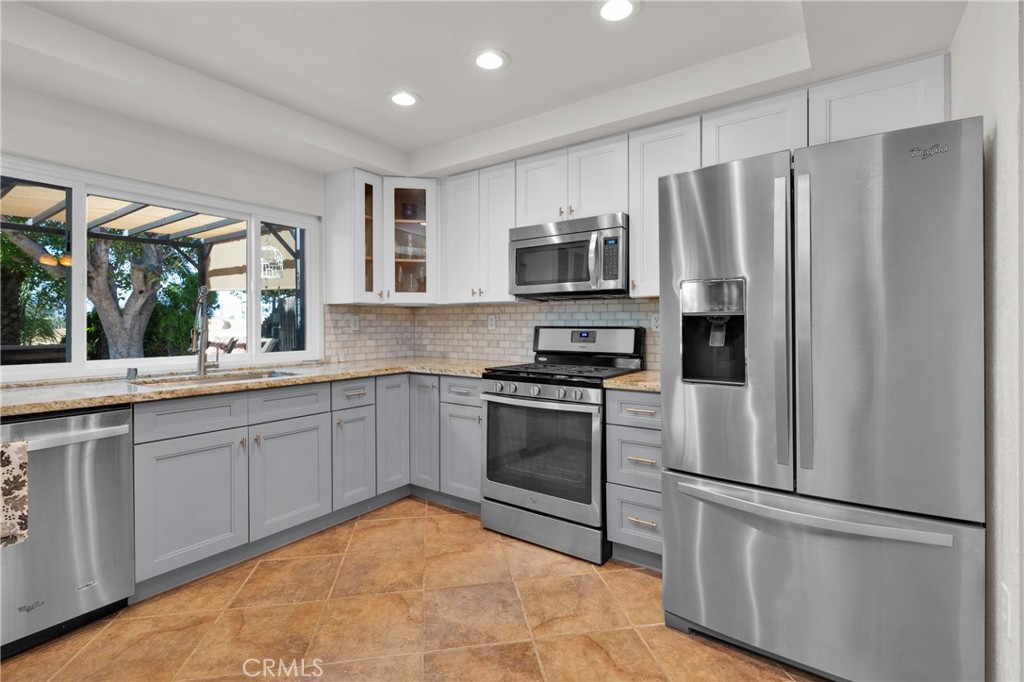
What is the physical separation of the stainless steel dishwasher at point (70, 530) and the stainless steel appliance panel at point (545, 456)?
5.81ft

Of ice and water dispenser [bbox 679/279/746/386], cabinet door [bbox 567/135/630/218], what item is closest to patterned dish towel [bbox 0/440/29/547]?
ice and water dispenser [bbox 679/279/746/386]

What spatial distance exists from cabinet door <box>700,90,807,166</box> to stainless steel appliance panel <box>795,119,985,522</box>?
787mm

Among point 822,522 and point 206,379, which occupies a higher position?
point 206,379

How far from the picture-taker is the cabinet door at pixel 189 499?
7.32 feet

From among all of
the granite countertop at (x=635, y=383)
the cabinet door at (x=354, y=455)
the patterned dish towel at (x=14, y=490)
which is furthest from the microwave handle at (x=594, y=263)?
the patterned dish towel at (x=14, y=490)

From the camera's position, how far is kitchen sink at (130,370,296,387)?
2.64m

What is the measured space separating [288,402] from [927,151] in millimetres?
2982

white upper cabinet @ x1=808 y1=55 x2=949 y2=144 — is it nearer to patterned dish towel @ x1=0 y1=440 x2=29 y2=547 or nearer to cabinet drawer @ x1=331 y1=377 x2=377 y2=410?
cabinet drawer @ x1=331 y1=377 x2=377 y2=410

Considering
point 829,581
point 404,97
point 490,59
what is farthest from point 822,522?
point 404,97

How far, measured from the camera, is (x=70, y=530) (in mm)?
2002

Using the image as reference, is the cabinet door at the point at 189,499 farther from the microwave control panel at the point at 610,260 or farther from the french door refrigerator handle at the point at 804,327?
the french door refrigerator handle at the point at 804,327

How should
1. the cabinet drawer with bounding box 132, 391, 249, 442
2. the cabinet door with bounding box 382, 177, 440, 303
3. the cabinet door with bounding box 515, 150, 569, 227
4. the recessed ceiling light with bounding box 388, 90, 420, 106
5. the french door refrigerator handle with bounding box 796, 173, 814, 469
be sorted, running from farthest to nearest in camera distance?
the cabinet door with bounding box 382, 177, 440, 303 < the cabinet door with bounding box 515, 150, 569, 227 < the recessed ceiling light with bounding box 388, 90, 420, 106 < the cabinet drawer with bounding box 132, 391, 249, 442 < the french door refrigerator handle with bounding box 796, 173, 814, 469

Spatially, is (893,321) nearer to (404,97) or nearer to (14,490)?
(404,97)

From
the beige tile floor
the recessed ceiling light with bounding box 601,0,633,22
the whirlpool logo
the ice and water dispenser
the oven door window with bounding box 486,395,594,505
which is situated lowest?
the beige tile floor
